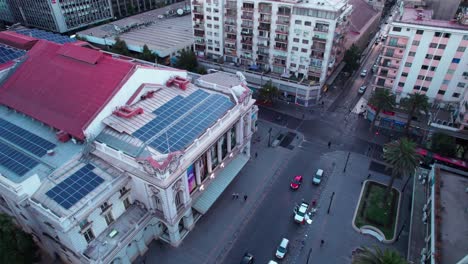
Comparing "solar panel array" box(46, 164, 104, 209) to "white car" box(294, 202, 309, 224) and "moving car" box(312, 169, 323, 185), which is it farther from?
"moving car" box(312, 169, 323, 185)

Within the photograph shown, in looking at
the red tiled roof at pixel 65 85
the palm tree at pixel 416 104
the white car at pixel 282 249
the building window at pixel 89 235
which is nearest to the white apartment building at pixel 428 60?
the palm tree at pixel 416 104

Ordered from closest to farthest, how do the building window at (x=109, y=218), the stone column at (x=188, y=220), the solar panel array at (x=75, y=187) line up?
the solar panel array at (x=75, y=187) → the building window at (x=109, y=218) → the stone column at (x=188, y=220)

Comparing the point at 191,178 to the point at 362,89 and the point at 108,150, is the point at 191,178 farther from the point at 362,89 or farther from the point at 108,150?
the point at 362,89

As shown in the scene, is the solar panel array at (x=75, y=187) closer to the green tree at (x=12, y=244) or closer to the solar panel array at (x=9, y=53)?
the green tree at (x=12, y=244)

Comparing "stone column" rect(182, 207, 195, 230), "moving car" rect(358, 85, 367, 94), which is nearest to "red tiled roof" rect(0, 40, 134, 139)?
"stone column" rect(182, 207, 195, 230)

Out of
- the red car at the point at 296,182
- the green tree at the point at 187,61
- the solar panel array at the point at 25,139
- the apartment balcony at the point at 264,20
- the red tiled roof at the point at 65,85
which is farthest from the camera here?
the green tree at the point at 187,61

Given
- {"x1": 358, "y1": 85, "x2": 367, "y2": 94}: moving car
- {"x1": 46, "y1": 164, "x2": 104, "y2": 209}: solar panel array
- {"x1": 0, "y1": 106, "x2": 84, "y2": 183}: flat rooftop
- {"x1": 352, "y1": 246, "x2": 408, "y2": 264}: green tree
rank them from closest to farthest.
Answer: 1. {"x1": 352, "y1": 246, "x2": 408, "y2": 264}: green tree
2. {"x1": 46, "y1": 164, "x2": 104, "y2": 209}: solar panel array
3. {"x1": 0, "y1": 106, "x2": 84, "y2": 183}: flat rooftop
4. {"x1": 358, "y1": 85, "x2": 367, "y2": 94}: moving car

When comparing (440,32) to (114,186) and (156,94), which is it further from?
(114,186)
